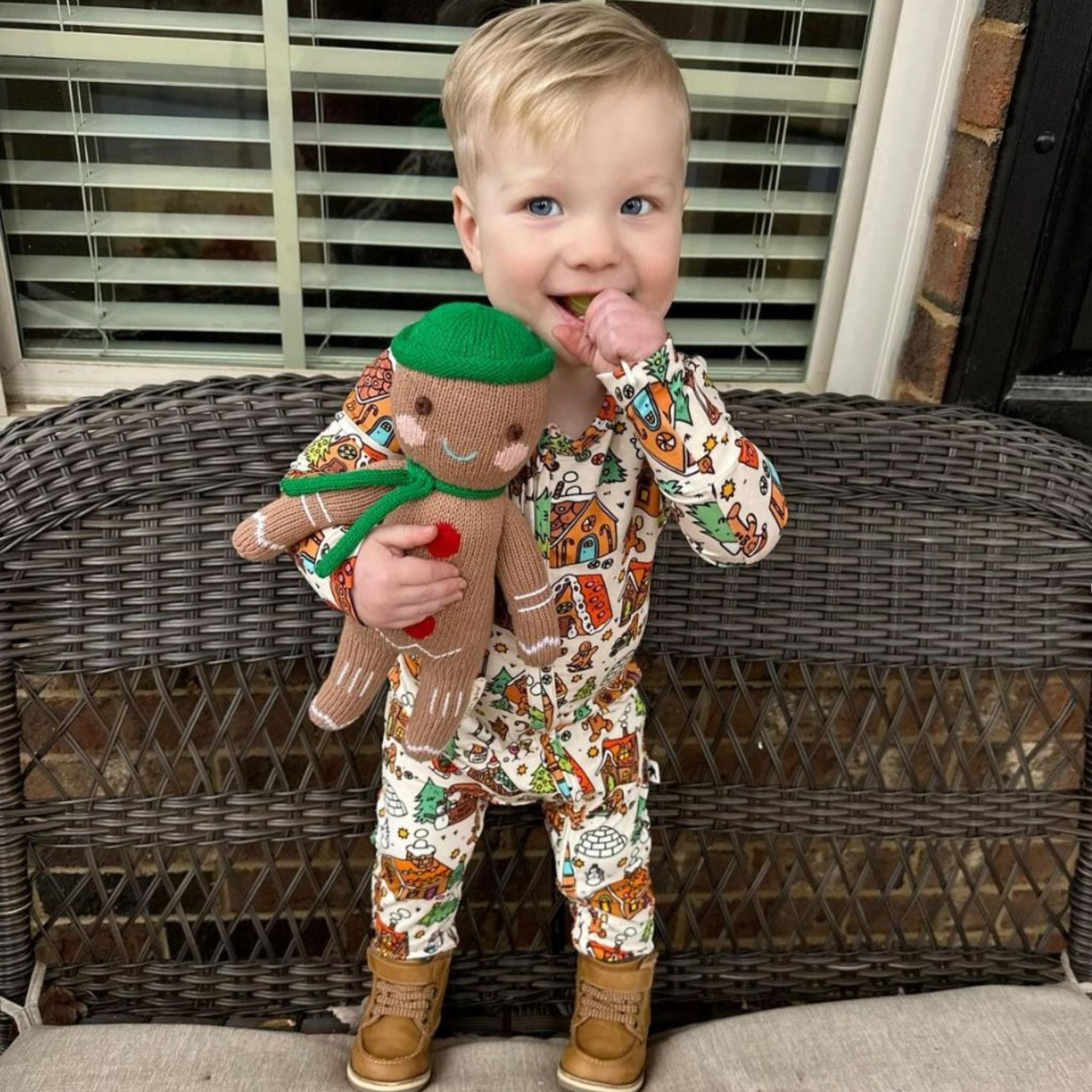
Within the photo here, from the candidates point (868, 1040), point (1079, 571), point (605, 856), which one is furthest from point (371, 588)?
point (1079, 571)

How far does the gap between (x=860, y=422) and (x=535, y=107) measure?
569 millimetres

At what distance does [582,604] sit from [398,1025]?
→ 0.49 metres

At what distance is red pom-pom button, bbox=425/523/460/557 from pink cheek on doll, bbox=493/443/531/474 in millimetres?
59

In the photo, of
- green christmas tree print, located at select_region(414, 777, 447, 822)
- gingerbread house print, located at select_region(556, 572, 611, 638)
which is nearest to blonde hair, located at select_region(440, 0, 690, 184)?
gingerbread house print, located at select_region(556, 572, 611, 638)

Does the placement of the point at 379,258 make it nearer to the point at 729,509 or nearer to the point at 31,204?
the point at 31,204

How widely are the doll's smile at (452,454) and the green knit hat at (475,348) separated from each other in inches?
1.8

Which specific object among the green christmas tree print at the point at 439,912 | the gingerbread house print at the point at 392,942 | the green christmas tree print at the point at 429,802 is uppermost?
the green christmas tree print at the point at 429,802

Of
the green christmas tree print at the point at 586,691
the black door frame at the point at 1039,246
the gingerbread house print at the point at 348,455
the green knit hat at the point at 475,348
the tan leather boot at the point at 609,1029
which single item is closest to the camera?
the green knit hat at the point at 475,348

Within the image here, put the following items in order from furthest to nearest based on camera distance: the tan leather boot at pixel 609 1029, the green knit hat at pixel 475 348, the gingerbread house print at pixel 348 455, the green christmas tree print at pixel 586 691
Answer: 1. the tan leather boot at pixel 609 1029
2. the green christmas tree print at pixel 586 691
3. the gingerbread house print at pixel 348 455
4. the green knit hat at pixel 475 348

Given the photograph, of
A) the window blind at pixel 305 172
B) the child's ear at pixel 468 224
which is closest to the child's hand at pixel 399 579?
the child's ear at pixel 468 224

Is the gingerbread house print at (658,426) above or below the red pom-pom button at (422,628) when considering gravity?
above

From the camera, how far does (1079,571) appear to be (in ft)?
3.92

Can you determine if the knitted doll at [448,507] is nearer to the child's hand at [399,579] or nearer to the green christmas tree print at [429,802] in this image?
the child's hand at [399,579]

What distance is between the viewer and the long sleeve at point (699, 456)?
76 cm
